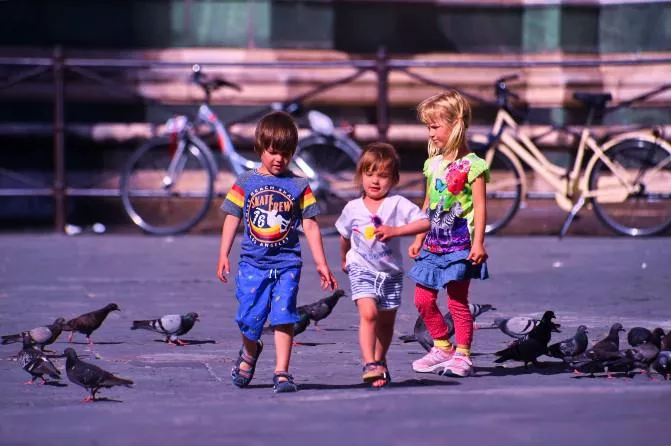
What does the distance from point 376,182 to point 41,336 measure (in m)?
1.91

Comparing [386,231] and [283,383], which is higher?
[386,231]

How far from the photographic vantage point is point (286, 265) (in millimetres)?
7129

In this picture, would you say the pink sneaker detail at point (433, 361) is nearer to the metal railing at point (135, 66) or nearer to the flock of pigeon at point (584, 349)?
the flock of pigeon at point (584, 349)

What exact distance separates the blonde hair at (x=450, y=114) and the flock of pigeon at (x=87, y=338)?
4.53 ft

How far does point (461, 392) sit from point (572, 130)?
9272mm

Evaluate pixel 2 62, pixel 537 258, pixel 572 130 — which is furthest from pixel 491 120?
pixel 2 62

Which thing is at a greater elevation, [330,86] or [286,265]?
[330,86]

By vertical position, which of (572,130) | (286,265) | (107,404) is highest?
(572,130)

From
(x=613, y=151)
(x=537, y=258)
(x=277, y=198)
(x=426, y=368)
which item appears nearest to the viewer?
(x=277, y=198)

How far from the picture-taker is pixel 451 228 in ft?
25.0

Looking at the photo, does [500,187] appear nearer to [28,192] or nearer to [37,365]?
[28,192]

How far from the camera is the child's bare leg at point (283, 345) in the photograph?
7055mm

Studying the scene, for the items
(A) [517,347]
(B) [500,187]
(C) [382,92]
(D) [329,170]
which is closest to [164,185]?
(D) [329,170]

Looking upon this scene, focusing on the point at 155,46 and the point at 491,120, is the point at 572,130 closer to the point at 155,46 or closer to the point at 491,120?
the point at 491,120
